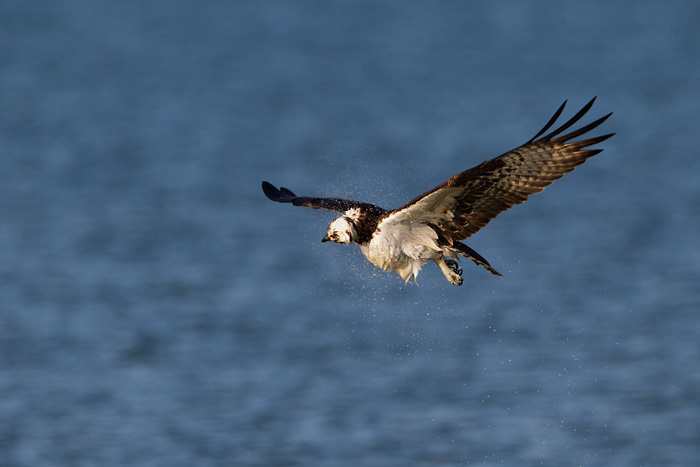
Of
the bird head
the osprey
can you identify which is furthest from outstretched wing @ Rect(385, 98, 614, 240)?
the bird head

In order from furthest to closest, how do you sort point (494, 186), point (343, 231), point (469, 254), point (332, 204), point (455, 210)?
point (332, 204) → point (343, 231) → point (469, 254) → point (455, 210) → point (494, 186)

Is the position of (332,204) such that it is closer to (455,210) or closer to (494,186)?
(455,210)

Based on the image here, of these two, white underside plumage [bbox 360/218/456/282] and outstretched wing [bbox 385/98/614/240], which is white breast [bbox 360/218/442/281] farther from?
outstretched wing [bbox 385/98/614/240]

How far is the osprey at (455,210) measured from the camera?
934cm

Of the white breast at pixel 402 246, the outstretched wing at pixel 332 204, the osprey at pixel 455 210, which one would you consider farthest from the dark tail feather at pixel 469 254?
the outstretched wing at pixel 332 204

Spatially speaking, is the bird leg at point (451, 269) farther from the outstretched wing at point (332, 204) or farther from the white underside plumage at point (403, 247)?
the outstretched wing at point (332, 204)

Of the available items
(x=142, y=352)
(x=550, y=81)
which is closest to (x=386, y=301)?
(x=142, y=352)

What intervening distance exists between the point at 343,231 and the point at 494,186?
1.36 meters

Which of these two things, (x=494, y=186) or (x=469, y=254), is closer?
(x=494, y=186)

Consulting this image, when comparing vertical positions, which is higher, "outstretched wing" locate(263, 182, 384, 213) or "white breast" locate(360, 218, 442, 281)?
"outstretched wing" locate(263, 182, 384, 213)

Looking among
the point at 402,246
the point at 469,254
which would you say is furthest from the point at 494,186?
the point at 402,246

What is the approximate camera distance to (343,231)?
10055 mm

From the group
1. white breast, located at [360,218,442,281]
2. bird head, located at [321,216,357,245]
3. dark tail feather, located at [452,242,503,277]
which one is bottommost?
dark tail feather, located at [452,242,503,277]

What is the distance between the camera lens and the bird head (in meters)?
10.1
